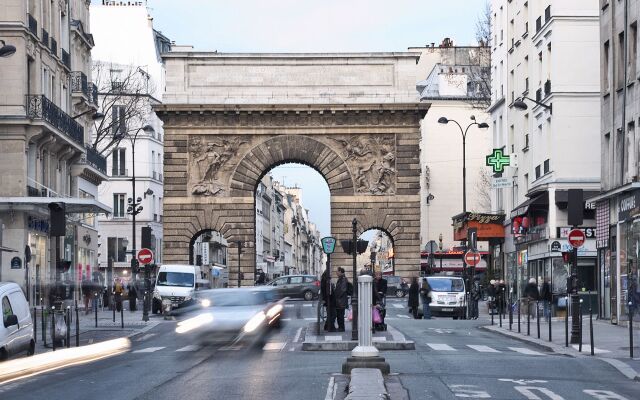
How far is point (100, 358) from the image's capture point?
27547 millimetres

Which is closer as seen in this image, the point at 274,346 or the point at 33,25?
the point at 274,346

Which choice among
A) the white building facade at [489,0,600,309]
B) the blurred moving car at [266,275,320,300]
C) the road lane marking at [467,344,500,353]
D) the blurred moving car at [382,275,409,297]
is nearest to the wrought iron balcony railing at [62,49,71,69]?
the white building facade at [489,0,600,309]

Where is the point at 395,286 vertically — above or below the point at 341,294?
below

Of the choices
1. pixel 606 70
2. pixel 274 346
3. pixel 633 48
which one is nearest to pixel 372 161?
pixel 606 70

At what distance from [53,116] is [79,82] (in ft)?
36.3

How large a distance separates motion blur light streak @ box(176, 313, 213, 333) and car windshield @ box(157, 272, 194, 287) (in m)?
24.6

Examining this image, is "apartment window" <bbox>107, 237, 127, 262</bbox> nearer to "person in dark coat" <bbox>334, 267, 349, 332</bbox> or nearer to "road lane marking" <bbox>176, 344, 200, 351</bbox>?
"person in dark coat" <bbox>334, 267, 349, 332</bbox>

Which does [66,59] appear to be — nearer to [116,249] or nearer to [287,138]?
[287,138]

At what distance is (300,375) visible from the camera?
21297 millimetres

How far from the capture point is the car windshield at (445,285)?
5216 centimetres

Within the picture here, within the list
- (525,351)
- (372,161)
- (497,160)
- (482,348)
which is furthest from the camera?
(372,161)

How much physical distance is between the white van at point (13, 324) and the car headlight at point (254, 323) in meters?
5.20

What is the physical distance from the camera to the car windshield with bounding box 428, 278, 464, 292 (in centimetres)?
5216

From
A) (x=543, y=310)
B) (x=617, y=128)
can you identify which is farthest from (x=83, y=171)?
(x=617, y=128)
